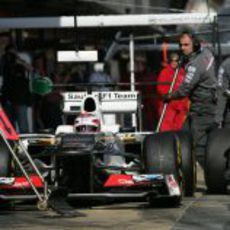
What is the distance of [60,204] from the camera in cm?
1077

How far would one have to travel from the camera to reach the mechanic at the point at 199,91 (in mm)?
13602

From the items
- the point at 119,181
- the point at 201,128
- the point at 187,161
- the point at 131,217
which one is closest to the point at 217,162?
the point at 187,161

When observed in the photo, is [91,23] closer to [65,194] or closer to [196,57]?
[196,57]

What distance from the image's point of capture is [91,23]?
58.9 ft

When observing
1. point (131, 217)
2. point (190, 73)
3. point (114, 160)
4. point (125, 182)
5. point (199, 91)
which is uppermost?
point (190, 73)

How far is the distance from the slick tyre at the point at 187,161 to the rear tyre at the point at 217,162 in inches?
13.8

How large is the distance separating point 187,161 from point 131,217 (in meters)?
1.74

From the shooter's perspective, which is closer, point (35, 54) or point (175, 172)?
point (175, 172)

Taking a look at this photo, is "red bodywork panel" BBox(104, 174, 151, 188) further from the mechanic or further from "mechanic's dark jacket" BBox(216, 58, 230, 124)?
"mechanic's dark jacket" BBox(216, 58, 230, 124)

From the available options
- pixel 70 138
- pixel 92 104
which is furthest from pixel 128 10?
pixel 70 138

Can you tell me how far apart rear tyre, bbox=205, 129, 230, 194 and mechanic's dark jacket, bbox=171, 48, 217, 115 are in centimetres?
83

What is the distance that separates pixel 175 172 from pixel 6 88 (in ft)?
27.3

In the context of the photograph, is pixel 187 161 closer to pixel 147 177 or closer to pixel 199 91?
pixel 147 177

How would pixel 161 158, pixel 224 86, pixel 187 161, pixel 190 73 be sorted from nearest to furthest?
pixel 161 158, pixel 187 161, pixel 190 73, pixel 224 86
